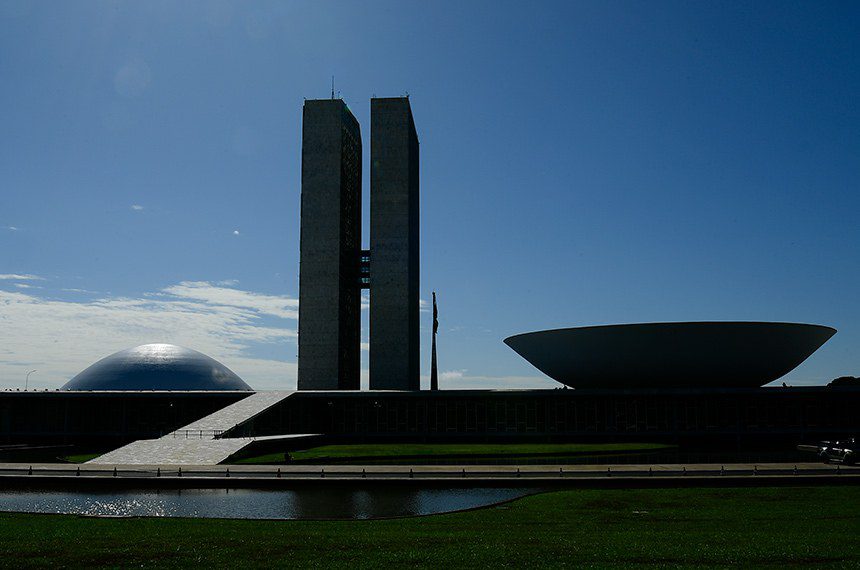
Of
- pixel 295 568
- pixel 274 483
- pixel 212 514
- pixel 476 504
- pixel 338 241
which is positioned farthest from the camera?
pixel 338 241

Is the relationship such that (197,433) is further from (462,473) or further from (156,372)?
(156,372)

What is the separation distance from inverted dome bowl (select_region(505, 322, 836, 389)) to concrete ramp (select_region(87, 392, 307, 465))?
27406 millimetres

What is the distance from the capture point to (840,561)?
45.7 ft

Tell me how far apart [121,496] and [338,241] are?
62.0 metres

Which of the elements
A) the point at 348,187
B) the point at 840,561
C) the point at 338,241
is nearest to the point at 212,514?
the point at 840,561

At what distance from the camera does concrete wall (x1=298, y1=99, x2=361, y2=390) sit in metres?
86.0

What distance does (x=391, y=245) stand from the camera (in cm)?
8781

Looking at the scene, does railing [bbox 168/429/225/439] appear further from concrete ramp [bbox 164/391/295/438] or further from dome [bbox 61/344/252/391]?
dome [bbox 61/344/252/391]

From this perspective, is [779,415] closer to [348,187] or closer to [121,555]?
[348,187]

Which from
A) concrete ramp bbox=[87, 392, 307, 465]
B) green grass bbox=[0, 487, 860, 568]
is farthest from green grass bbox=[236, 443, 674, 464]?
green grass bbox=[0, 487, 860, 568]

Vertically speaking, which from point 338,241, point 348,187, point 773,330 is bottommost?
point 773,330

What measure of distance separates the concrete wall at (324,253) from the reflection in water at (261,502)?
58198 mm

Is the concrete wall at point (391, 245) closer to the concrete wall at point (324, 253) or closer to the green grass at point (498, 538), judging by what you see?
the concrete wall at point (324, 253)

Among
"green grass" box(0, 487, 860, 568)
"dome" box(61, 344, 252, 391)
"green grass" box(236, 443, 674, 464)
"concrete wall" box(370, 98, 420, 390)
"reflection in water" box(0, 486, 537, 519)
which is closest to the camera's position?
"green grass" box(0, 487, 860, 568)
